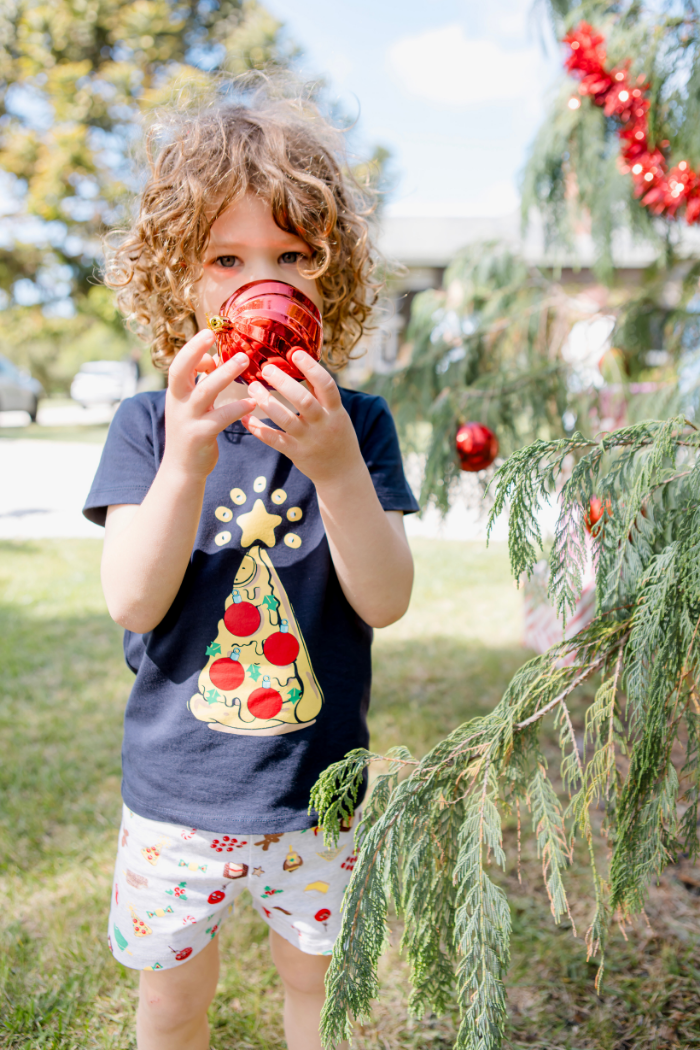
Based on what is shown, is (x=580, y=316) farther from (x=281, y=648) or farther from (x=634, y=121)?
(x=281, y=648)

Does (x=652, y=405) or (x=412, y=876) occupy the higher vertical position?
(x=652, y=405)

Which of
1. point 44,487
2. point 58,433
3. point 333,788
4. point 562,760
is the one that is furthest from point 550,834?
point 58,433

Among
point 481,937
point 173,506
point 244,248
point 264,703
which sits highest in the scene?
point 244,248

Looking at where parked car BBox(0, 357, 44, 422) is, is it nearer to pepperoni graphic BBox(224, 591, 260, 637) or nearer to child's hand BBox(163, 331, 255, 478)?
pepperoni graphic BBox(224, 591, 260, 637)

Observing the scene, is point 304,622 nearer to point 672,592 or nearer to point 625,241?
point 672,592

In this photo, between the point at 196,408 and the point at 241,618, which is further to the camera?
the point at 241,618

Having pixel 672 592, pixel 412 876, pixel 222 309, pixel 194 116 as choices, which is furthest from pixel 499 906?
pixel 194 116

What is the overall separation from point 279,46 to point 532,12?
16.9 m

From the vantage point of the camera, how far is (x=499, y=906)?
90 cm

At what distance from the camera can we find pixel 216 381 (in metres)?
1.01

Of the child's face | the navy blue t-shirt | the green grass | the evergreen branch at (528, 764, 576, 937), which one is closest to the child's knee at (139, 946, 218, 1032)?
the navy blue t-shirt

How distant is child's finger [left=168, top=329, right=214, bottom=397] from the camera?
3.34 feet

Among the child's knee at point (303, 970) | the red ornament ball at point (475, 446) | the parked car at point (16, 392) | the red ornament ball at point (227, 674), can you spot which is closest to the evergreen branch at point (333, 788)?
the red ornament ball at point (227, 674)

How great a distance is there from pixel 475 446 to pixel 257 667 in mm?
1025
